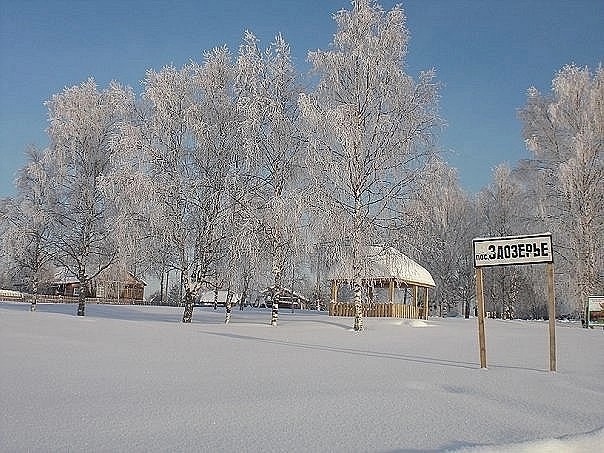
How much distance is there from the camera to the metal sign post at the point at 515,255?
377 inches

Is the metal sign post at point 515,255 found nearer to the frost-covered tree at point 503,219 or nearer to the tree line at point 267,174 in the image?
the tree line at point 267,174

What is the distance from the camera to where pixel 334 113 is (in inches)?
768

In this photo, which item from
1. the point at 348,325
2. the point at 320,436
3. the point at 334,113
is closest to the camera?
the point at 320,436

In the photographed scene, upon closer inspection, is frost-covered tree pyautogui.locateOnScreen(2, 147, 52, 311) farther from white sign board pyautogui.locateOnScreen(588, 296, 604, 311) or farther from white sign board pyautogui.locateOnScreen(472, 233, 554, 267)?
white sign board pyautogui.locateOnScreen(588, 296, 604, 311)

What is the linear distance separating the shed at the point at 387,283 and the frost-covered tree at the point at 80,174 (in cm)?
1146

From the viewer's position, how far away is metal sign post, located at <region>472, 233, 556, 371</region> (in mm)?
9578

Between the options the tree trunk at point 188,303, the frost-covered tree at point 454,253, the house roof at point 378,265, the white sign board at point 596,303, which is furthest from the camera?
the frost-covered tree at point 454,253

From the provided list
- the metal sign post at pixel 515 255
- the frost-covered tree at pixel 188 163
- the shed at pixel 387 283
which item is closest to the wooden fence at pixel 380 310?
the shed at pixel 387 283

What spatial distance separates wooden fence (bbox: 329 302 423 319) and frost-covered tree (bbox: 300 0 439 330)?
9023 mm

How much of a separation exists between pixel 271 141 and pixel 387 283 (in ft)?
35.6

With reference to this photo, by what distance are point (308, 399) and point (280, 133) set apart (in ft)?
56.4

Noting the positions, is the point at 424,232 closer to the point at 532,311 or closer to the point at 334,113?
the point at 334,113

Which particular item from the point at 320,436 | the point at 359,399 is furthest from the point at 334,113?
the point at 320,436

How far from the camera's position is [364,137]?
20297mm
